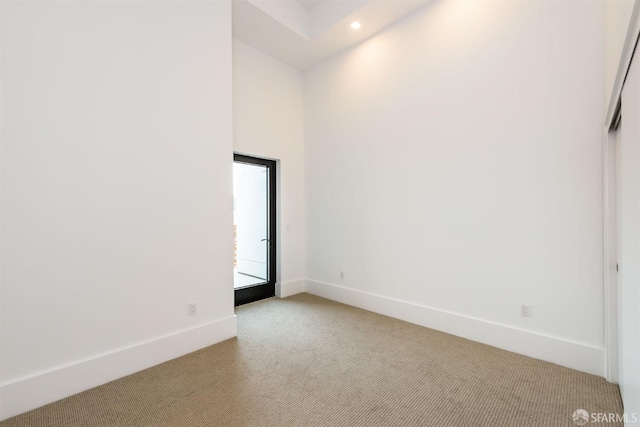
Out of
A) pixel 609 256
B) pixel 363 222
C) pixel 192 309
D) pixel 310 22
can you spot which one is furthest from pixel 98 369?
pixel 310 22

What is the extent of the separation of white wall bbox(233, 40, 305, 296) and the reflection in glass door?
145 millimetres

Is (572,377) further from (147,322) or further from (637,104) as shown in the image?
(147,322)

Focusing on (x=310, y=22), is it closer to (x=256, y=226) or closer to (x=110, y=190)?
(x=256, y=226)

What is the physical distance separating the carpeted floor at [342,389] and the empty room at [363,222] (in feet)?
0.07

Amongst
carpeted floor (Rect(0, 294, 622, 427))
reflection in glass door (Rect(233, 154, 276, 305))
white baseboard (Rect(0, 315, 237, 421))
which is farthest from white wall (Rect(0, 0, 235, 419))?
reflection in glass door (Rect(233, 154, 276, 305))

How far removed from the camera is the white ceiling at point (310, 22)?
3.34m

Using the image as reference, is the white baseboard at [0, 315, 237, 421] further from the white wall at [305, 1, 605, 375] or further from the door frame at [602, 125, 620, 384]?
the door frame at [602, 125, 620, 384]

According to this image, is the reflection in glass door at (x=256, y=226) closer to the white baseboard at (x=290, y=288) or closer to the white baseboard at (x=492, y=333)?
the white baseboard at (x=290, y=288)

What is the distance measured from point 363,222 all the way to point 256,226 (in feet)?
5.78

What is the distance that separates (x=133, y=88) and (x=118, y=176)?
0.78 meters

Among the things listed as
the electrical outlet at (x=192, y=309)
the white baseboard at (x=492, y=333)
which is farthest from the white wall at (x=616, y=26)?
A: the electrical outlet at (x=192, y=309)

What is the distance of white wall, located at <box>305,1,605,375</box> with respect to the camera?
2348 millimetres

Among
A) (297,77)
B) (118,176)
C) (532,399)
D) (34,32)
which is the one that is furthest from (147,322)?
(297,77)

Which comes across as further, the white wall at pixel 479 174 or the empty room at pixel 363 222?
the white wall at pixel 479 174
